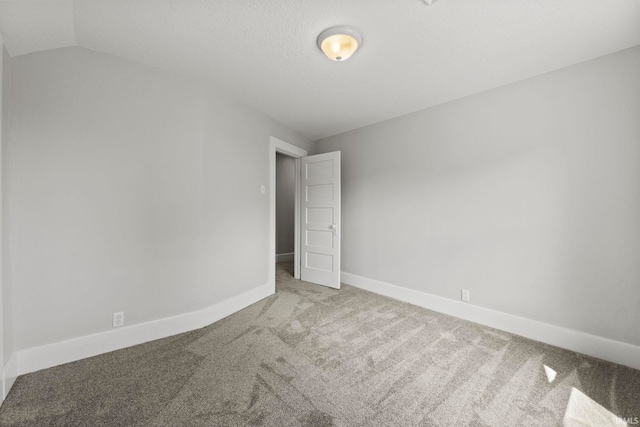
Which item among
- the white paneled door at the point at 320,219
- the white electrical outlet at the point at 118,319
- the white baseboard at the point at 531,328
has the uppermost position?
the white paneled door at the point at 320,219

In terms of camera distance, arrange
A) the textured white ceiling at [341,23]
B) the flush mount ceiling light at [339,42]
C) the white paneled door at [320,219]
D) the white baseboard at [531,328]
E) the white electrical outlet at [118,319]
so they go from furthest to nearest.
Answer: the white paneled door at [320,219] → the white electrical outlet at [118,319] → the white baseboard at [531,328] → the flush mount ceiling light at [339,42] → the textured white ceiling at [341,23]

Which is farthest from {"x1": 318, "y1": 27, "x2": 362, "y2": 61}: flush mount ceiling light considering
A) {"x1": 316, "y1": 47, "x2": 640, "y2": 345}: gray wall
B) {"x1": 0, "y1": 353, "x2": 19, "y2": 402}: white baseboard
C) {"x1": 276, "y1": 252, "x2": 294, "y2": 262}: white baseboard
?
{"x1": 276, "y1": 252, "x2": 294, "y2": 262}: white baseboard

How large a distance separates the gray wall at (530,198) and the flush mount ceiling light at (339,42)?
61.3 inches

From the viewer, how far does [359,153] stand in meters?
3.67

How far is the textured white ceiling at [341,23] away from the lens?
149 centimetres

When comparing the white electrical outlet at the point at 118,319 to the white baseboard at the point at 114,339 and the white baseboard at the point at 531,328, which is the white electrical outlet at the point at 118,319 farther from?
the white baseboard at the point at 531,328

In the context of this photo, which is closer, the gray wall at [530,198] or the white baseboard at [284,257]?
the gray wall at [530,198]

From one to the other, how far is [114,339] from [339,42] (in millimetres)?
2910

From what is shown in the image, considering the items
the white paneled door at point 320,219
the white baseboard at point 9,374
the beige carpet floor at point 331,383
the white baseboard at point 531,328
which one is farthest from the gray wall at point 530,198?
the white baseboard at point 9,374

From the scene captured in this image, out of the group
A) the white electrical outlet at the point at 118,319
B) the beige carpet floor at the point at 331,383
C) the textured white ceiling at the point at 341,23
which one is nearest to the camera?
the beige carpet floor at the point at 331,383

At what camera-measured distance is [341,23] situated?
1.63 m

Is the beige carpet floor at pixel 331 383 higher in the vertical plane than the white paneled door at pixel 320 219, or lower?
lower

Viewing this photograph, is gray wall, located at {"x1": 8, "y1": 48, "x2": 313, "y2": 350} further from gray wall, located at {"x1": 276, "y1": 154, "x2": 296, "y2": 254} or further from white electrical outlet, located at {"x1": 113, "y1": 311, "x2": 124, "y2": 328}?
gray wall, located at {"x1": 276, "y1": 154, "x2": 296, "y2": 254}

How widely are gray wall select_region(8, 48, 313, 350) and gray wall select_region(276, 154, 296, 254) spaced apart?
2651mm
